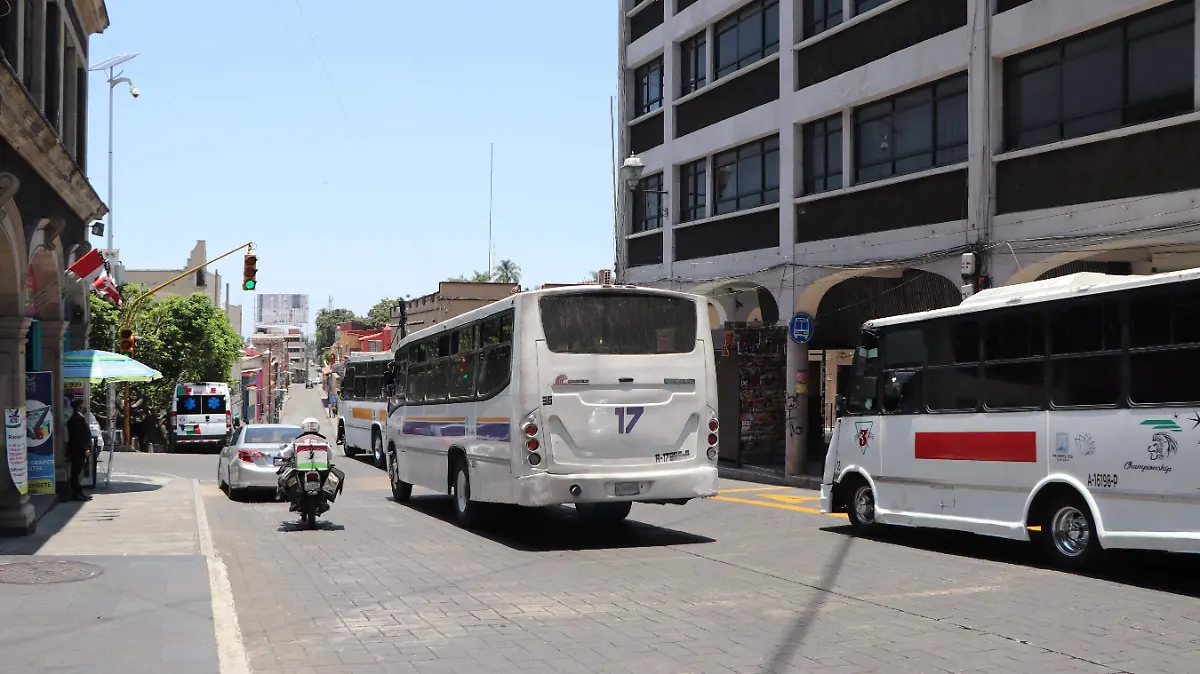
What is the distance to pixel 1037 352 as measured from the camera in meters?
12.2

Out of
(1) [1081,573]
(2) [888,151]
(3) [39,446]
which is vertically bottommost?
(1) [1081,573]

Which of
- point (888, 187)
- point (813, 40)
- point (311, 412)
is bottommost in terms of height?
point (311, 412)

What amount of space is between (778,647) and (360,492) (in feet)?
53.1

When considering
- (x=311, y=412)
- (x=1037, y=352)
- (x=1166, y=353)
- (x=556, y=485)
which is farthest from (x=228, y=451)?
(x=311, y=412)

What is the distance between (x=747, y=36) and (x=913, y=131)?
7.04 meters

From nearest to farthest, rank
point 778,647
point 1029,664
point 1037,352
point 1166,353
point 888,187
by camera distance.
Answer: point 1029,664
point 778,647
point 1166,353
point 1037,352
point 888,187

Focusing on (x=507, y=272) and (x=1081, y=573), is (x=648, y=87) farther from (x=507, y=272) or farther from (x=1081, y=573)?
(x=507, y=272)

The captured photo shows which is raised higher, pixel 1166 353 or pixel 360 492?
pixel 1166 353

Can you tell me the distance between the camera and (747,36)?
27500mm

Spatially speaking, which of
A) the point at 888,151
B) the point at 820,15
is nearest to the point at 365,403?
the point at 820,15

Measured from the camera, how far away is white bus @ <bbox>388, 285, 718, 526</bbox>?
1378 cm

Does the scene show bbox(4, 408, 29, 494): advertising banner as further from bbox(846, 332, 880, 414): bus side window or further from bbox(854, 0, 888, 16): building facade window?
bbox(854, 0, 888, 16): building facade window

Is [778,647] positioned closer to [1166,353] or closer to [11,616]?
[1166,353]

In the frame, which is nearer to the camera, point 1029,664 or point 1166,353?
point 1029,664
